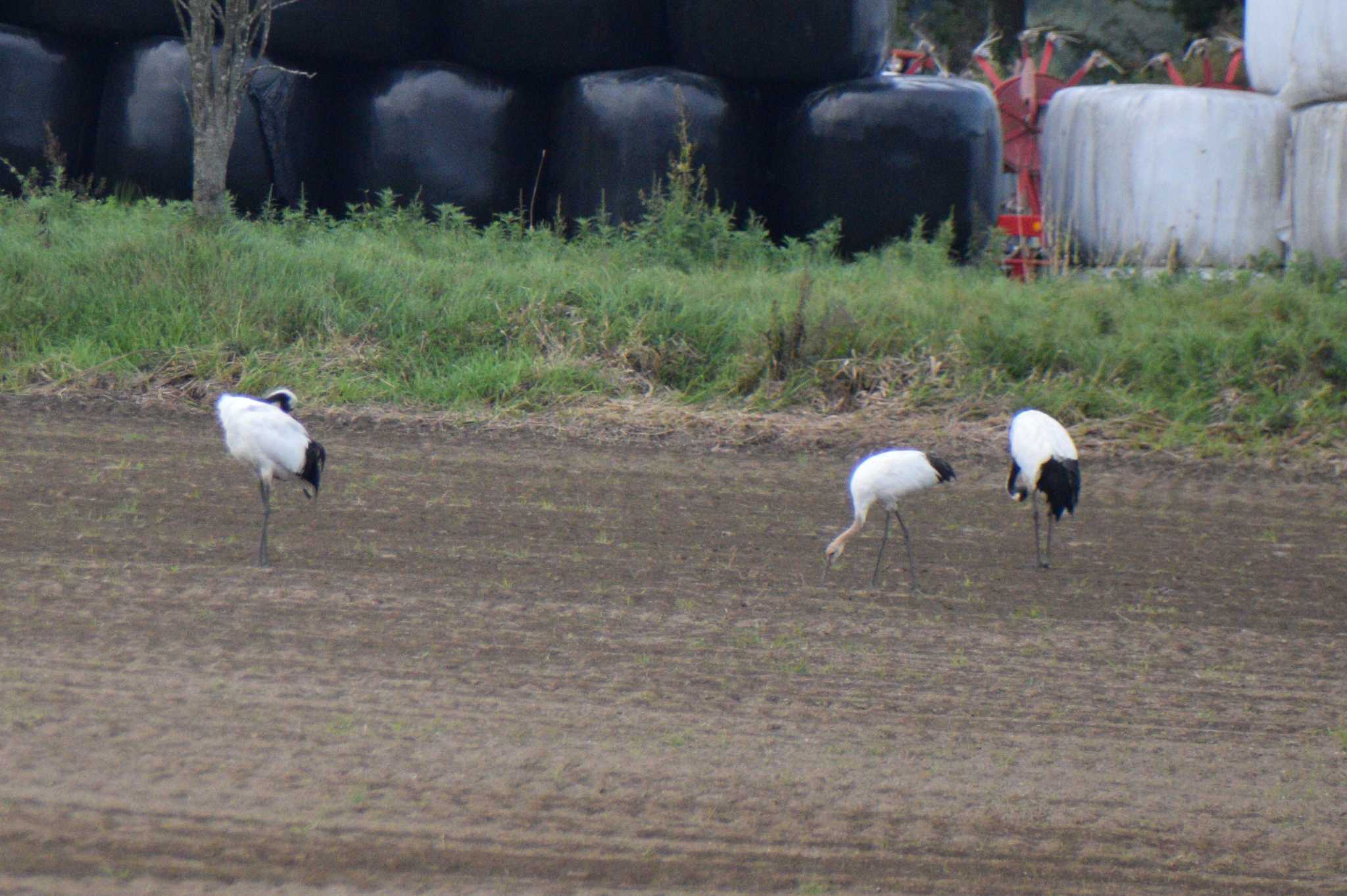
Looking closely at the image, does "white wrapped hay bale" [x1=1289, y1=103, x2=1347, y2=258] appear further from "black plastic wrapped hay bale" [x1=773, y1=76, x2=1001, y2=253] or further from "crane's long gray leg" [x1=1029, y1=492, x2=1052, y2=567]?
"crane's long gray leg" [x1=1029, y1=492, x2=1052, y2=567]

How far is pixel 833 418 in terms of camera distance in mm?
9102

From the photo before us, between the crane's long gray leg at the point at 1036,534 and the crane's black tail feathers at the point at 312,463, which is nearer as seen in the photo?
the crane's black tail feathers at the point at 312,463

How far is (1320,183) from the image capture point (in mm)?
11367

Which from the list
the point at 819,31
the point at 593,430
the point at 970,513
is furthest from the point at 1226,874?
the point at 819,31

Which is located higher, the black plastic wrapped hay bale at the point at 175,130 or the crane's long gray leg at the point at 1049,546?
the black plastic wrapped hay bale at the point at 175,130

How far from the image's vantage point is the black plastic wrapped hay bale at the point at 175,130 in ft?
37.6

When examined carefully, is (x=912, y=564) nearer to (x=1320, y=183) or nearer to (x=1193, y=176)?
(x=1320, y=183)

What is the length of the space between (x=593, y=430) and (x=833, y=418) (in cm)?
150

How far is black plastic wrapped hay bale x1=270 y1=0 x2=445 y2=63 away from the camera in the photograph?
11.5 m

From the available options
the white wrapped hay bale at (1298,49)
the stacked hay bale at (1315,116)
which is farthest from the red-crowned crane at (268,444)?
the white wrapped hay bale at (1298,49)

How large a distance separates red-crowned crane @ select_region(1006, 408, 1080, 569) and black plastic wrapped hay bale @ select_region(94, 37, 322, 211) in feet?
23.4

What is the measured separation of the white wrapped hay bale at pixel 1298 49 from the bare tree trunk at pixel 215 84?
7.99 m

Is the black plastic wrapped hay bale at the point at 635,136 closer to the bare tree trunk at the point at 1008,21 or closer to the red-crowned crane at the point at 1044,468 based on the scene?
the red-crowned crane at the point at 1044,468

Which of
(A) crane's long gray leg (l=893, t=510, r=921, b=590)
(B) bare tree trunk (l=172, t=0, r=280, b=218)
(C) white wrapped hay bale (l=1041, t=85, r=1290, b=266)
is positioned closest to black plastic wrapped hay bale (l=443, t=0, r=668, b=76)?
(B) bare tree trunk (l=172, t=0, r=280, b=218)
